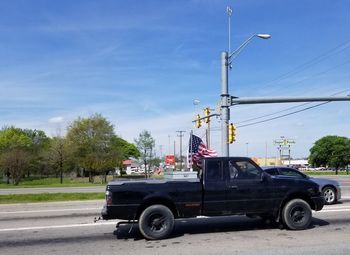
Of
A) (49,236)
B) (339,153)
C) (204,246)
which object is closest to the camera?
(204,246)

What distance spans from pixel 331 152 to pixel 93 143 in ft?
295

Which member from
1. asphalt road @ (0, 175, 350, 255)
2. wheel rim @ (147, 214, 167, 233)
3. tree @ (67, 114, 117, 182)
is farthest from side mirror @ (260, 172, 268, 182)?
tree @ (67, 114, 117, 182)

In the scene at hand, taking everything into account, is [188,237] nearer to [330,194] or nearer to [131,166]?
[330,194]

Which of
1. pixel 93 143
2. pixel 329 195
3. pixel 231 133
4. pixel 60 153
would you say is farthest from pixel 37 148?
pixel 329 195

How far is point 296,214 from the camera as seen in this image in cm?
1111

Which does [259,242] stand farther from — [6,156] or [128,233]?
[6,156]

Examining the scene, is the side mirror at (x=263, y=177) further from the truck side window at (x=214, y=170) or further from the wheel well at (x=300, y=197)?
the truck side window at (x=214, y=170)

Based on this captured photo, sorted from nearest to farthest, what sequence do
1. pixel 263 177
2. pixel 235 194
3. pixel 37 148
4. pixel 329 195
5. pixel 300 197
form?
pixel 235 194 → pixel 263 177 → pixel 300 197 → pixel 329 195 → pixel 37 148

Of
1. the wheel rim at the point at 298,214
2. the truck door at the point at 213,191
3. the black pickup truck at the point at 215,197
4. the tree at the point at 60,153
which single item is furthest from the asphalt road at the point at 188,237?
the tree at the point at 60,153

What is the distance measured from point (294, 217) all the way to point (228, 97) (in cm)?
1568

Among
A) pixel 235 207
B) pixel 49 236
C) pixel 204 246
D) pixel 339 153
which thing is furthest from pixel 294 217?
pixel 339 153

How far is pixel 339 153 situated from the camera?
129250 millimetres

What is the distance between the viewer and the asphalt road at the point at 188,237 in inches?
356

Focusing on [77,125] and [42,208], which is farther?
[77,125]
